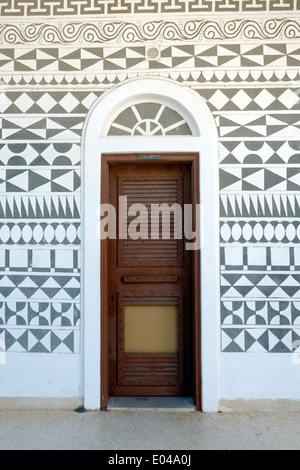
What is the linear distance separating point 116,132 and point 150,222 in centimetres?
91

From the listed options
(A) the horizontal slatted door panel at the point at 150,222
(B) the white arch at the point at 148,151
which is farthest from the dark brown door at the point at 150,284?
(B) the white arch at the point at 148,151

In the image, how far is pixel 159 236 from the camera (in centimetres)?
379

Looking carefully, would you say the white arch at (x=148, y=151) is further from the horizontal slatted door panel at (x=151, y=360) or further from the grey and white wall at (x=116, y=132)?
the horizontal slatted door panel at (x=151, y=360)

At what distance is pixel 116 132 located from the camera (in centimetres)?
372

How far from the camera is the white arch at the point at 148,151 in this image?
3.56m

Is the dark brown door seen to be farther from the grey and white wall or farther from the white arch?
the grey and white wall

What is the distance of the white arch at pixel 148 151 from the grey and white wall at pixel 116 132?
83 millimetres

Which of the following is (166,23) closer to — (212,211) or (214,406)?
(212,211)

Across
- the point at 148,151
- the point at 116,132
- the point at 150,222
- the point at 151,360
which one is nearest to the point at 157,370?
the point at 151,360

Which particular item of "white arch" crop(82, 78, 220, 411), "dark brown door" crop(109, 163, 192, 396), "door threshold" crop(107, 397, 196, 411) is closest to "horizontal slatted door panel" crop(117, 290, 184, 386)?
"dark brown door" crop(109, 163, 192, 396)

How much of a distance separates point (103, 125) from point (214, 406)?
2.76 m

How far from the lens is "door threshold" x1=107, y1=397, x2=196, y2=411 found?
3.56 meters

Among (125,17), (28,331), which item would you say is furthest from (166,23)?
(28,331)

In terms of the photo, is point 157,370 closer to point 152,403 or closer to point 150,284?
point 152,403
